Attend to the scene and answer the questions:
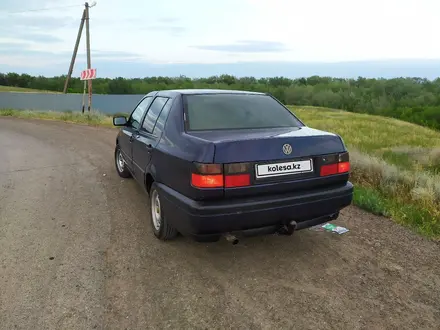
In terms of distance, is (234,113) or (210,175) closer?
(210,175)

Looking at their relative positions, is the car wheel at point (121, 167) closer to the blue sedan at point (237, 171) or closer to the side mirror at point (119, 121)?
the side mirror at point (119, 121)

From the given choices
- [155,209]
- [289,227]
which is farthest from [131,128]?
[289,227]

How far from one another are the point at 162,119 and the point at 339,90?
200ft

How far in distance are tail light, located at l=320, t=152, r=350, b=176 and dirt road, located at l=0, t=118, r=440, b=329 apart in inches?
33.7

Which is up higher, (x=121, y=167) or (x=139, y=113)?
(x=139, y=113)

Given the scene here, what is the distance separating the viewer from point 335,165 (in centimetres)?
362

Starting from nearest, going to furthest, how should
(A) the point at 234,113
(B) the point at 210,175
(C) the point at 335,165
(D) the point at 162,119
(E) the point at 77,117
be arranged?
(B) the point at 210,175
(C) the point at 335,165
(A) the point at 234,113
(D) the point at 162,119
(E) the point at 77,117

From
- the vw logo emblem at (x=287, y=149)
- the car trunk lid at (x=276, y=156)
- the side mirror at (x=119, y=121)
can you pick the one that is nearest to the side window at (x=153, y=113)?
the car trunk lid at (x=276, y=156)

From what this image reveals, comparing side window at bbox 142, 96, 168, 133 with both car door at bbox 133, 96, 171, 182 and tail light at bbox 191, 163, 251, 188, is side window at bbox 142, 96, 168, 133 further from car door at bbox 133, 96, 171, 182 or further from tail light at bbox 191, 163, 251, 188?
tail light at bbox 191, 163, 251, 188

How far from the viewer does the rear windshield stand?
3885 mm

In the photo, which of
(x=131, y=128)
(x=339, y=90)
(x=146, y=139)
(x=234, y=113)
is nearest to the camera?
(x=234, y=113)

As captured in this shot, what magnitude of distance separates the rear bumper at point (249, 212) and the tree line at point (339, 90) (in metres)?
44.7

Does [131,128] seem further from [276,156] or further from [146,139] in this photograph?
[276,156]

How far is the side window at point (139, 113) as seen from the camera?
17.2 feet
